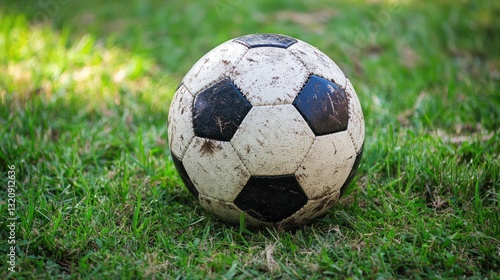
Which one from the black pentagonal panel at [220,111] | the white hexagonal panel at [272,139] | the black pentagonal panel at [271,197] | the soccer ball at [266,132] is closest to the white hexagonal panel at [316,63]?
the soccer ball at [266,132]

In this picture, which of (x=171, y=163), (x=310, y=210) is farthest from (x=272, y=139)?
(x=171, y=163)

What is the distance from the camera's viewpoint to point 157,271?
6.75 feet

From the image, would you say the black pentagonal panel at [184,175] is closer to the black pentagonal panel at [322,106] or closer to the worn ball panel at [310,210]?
the worn ball panel at [310,210]

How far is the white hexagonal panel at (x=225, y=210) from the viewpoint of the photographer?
7.24 feet

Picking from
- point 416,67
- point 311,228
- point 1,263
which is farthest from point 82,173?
point 416,67

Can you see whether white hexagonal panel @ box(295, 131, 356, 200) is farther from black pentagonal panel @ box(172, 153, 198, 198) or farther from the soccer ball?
black pentagonal panel @ box(172, 153, 198, 198)

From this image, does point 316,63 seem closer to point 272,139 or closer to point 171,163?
point 272,139

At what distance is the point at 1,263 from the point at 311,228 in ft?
4.75

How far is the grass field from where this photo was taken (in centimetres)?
215

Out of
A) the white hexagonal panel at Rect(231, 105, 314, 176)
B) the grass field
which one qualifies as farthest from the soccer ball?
the grass field

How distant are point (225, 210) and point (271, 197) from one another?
0.84ft

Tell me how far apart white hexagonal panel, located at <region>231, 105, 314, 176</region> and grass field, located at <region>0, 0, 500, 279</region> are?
405 mm

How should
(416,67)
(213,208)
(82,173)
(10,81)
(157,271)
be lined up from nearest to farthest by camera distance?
(157,271)
(213,208)
(82,173)
(10,81)
(416,67)

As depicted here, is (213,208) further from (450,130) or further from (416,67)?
(416,67)
